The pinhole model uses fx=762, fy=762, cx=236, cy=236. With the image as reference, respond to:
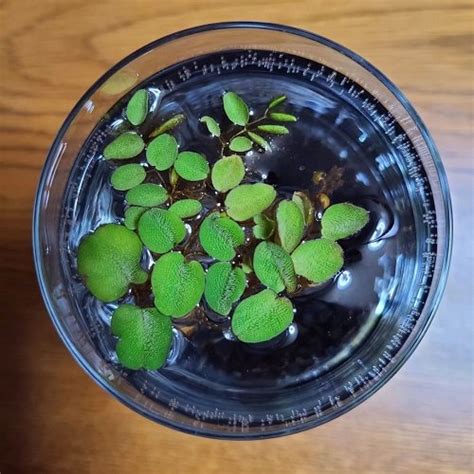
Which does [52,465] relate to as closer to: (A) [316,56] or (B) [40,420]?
(B) [40,420]

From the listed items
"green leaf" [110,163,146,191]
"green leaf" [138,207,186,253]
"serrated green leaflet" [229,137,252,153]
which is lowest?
"green leaf" [138,207,186,253]

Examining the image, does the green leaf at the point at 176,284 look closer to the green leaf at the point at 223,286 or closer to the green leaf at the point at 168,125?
the green leaf at the point at 223,286

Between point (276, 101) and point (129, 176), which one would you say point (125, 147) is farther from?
point (276, 101)

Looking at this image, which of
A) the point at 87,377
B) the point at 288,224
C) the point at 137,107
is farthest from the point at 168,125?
the point at 87,377

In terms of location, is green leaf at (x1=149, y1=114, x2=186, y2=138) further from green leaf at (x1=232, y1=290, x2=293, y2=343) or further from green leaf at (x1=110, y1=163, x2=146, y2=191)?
green leaf at (x1=232, y1=290, x2=293, y2=343)

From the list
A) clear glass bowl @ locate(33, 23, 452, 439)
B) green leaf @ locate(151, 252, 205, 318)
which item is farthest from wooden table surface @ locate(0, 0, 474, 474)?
green leaf @ locate(151, 252, 205, 318)

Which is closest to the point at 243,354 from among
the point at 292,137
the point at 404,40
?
the point at 292,137
